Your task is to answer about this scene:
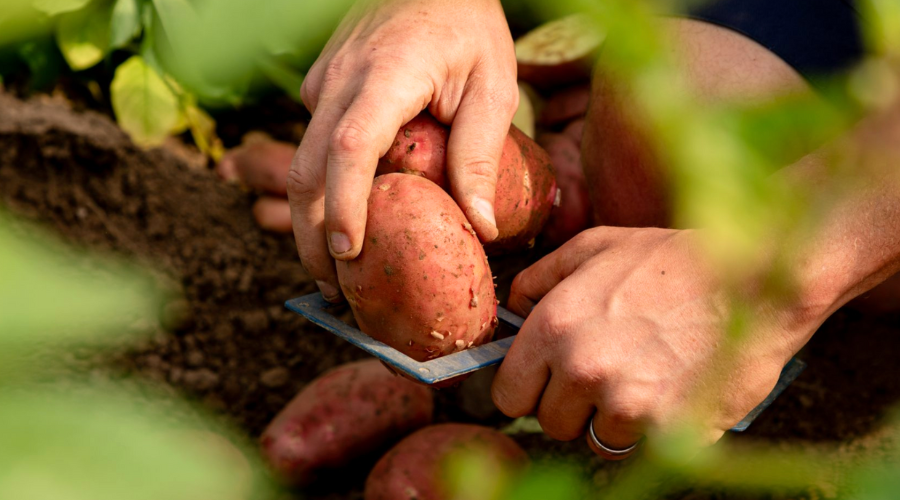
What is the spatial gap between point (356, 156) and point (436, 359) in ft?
1.19

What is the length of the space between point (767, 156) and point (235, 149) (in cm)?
258

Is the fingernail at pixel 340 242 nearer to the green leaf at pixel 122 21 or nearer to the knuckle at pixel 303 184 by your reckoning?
the knuckle at pixel 303 184

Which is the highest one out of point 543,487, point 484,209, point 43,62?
point 543,487

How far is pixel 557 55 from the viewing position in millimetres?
2283

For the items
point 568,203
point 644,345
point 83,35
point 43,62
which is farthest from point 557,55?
point 43,62

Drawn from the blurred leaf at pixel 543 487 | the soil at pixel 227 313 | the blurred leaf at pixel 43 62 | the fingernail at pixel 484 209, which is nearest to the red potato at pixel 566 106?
the soil at pixel 227 313

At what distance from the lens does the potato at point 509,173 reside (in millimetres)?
1334

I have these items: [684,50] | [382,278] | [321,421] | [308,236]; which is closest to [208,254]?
[321,421]

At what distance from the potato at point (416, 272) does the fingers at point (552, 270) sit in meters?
0.16

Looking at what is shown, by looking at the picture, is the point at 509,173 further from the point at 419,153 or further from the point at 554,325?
the point at 554,325

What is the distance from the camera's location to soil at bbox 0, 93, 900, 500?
1769 mm

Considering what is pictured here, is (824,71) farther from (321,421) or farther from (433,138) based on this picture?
(321,421)

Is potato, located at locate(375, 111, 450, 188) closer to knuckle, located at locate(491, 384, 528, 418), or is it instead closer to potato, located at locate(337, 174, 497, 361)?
potato, located at locate(337, 174, 497, 361)

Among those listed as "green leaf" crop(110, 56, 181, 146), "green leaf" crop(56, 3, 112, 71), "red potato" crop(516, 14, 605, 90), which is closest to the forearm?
"red potato" crop(516, 14, 605, 90)
